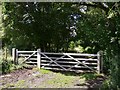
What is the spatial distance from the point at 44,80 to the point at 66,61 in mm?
2358

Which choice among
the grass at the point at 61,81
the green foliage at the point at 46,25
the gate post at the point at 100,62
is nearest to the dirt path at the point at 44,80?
the grass at the point at 61,81

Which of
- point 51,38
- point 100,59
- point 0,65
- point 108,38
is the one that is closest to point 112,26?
point 108,38

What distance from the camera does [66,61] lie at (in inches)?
442

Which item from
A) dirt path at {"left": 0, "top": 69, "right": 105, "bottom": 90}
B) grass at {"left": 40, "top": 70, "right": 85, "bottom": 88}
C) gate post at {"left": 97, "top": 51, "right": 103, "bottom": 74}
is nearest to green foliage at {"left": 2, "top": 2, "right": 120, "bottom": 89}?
gate post at {"left": 97, "top": 51, "right": 103, "bottom": 74}

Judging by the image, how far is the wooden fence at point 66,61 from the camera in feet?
34.6

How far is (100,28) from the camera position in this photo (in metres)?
6.73

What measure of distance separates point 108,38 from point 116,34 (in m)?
0.64

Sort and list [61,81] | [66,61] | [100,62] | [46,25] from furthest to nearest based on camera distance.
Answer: [46,25]
[66,61]
[100,62]
[61,81]

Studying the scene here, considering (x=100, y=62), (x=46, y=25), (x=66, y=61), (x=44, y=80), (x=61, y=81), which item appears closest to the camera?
(x=61, y=81)

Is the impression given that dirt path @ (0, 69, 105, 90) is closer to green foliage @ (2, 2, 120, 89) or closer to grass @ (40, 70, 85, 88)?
grass @ (40, 70, 85, 88)

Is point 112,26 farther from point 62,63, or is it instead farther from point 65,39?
point 65,39

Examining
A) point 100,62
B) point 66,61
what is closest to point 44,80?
point 66,61

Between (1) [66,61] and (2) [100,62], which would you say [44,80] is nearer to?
(1) [66,61]

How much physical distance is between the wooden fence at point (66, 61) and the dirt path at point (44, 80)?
73cm
